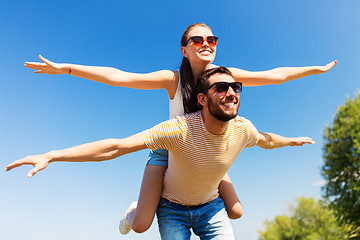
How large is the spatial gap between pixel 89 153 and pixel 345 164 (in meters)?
21.3

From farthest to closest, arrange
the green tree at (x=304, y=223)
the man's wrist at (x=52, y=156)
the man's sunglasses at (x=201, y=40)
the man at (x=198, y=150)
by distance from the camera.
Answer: the green tree at (x=304, y=223), the man's sunglasses at (x=201, y=40), the man at (x=198, y=150), the man's wrist at (x=52, y=156)

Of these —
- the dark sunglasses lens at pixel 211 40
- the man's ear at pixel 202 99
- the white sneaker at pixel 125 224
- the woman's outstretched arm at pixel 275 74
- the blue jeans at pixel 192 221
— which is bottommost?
the blue jeans at pixel 192 221

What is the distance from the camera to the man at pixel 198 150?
3.16 meters

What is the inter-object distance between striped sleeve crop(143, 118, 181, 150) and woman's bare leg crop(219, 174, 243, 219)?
1.34 meters

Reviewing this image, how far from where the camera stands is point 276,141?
158 inches

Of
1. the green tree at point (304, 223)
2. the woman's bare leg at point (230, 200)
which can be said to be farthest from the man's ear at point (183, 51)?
the green tree at point (304, 223)

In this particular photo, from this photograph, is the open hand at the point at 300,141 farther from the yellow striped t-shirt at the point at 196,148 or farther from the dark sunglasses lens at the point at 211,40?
the dark sunglasses lens at the point at 211,40

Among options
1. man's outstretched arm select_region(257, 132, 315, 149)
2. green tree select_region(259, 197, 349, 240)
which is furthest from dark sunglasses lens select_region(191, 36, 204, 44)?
green tree select_region(259, 197, 349, 240)

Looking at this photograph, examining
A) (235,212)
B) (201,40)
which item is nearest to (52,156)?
(201,40)

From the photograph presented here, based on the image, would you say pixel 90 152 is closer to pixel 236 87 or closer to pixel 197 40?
pixel 236 87

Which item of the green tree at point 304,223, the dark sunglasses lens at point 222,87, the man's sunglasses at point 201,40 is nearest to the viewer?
the dark sunglasses lens at point 222,87

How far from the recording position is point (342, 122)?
21.1 meters

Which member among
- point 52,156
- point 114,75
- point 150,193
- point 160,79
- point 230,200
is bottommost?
point 230,200

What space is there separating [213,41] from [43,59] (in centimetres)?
209
